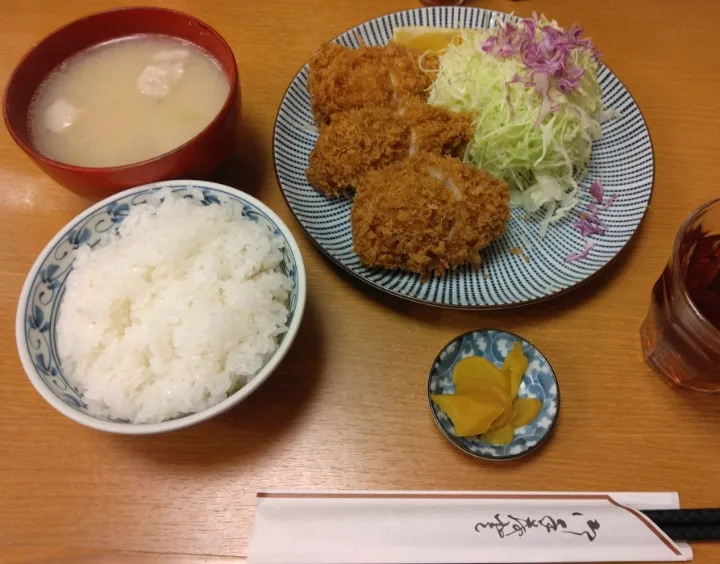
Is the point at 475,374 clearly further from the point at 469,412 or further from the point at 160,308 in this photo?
the point at 160,308

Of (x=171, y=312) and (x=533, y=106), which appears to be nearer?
(x=171, y=312)

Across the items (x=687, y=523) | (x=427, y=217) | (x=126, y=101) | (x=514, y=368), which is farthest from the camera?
(x=126, y=101)

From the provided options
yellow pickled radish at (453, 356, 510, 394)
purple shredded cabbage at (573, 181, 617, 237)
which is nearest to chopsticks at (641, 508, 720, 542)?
yellow pickled radish at (453, 356, 510, 394)

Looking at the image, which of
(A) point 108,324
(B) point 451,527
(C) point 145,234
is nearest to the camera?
(B) point 451,527

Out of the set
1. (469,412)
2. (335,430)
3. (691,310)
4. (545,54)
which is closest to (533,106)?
(545,54)

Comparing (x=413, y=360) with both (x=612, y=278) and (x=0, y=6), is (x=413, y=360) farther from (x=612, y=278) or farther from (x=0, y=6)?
(x=0, y=6)

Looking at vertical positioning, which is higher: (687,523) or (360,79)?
(360,79)

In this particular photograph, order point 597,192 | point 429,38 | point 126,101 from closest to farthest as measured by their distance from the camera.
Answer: point 126,101
point 597,192
point 429,38

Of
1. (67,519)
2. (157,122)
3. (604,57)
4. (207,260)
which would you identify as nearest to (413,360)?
(207,260)

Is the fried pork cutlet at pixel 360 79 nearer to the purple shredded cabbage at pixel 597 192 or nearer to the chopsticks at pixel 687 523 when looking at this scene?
the purple shredded cabbage at pixel 597 192
